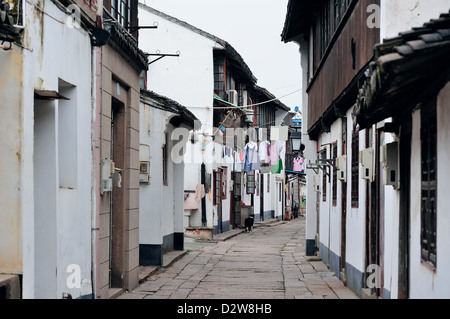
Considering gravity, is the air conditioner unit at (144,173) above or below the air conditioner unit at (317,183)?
above

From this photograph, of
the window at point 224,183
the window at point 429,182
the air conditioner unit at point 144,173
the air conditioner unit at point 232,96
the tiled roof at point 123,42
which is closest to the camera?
the window at point 429,182

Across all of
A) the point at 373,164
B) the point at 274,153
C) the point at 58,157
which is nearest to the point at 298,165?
the point at 274,153

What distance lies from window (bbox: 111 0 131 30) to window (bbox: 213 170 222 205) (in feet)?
44.8

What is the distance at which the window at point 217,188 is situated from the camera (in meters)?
A: 27.6

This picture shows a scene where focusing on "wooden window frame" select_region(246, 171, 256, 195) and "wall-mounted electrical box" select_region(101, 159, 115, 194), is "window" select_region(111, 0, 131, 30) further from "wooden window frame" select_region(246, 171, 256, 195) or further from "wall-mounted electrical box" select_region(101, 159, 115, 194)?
"wooden window frame" select_region(246, 171, 256, 195)

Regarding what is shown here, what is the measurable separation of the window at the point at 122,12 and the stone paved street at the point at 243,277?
5.00m

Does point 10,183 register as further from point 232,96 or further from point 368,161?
point 232,96

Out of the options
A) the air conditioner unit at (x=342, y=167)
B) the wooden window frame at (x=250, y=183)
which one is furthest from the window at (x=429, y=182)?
the wooden window frame at (x=250, y=183)

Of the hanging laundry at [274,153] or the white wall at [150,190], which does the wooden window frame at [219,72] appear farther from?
the white wall at [150,190]

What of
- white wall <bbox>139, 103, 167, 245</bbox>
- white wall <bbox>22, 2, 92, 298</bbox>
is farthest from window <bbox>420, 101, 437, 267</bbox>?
white wall <bbox>139, 103, 167, 245</bbox>

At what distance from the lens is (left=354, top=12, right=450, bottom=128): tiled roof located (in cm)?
514

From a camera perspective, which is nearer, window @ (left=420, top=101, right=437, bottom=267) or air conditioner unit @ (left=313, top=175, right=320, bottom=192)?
window @ (left=420, top=101, right=437, bottom=267)

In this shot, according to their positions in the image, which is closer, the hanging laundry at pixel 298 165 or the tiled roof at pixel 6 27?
→ the tiled roof at pixel 6 27

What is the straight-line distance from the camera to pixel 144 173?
631 inches
